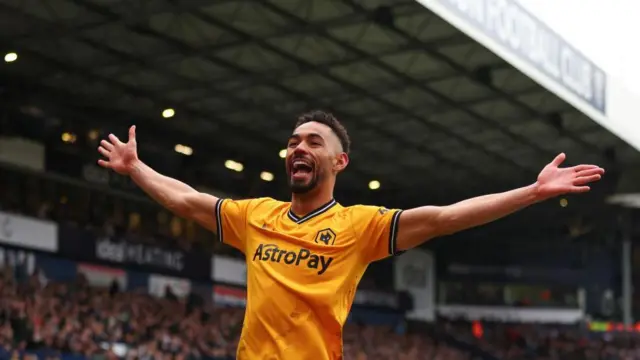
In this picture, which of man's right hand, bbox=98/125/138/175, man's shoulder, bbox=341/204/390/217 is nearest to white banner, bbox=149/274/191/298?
man's right hand, bbox=98/125/138/175

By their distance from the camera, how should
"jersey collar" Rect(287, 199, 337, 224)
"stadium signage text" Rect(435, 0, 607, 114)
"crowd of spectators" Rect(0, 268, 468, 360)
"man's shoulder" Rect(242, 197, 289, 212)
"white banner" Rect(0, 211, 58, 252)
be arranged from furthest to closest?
"white banner" Rect(0, 211, 58, 252) < "stadium signage text" Rect(435, 0, 607, 114) < "crowd of spectators" Rect(0, 268, 468, 360) < "man's shoulder" Rect(242, 197, 289, 212) < "jersey collar" Rect(287, 199, 337, 224)

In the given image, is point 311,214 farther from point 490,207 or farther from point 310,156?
point 490,207

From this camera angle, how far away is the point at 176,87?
27.5 metres

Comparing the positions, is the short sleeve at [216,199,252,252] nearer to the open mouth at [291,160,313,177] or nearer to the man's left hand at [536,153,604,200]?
the open mouth at [291,160,313,177]

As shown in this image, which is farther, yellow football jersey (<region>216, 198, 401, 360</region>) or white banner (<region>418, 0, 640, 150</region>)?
white banner (<region>418, 0, 640, 150</region>)

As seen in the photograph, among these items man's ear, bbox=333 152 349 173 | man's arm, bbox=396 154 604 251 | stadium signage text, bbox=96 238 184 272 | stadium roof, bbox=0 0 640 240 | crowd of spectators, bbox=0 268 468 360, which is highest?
stadium roof, bbox=0 0 640 240

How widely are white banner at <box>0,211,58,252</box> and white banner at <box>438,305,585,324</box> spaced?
24.0 meters

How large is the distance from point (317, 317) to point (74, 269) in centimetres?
2426

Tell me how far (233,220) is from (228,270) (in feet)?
97.7

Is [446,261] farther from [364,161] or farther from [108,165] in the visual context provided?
[108,165]

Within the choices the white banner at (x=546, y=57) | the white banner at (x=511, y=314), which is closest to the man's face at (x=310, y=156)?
the white banner at (x=546, y=57)

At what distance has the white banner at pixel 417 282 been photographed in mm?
46625

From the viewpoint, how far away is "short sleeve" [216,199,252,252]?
18.6ft

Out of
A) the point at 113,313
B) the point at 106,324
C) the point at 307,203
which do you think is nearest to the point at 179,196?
the point at 307,203
